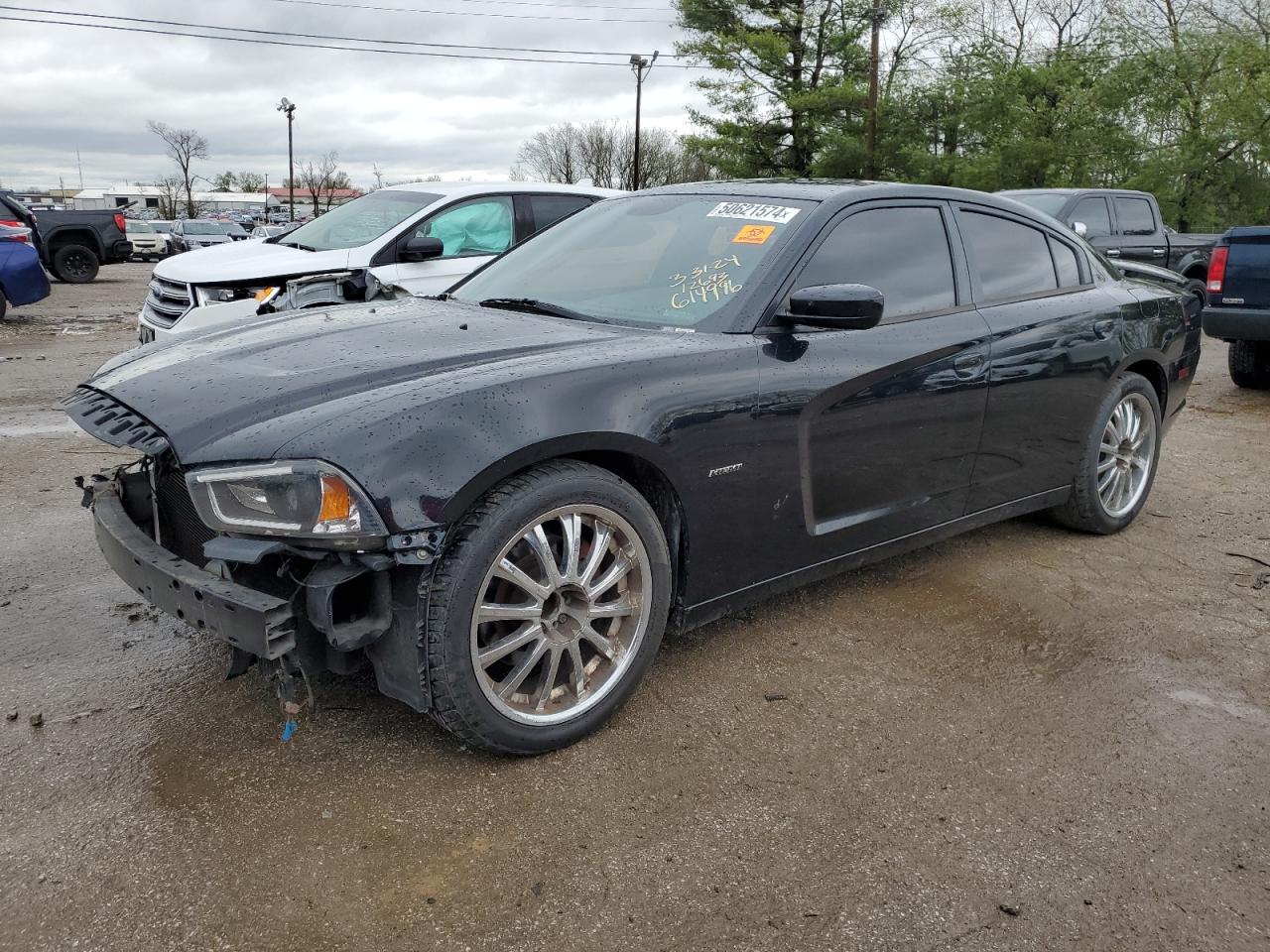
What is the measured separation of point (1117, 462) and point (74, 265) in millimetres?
21615

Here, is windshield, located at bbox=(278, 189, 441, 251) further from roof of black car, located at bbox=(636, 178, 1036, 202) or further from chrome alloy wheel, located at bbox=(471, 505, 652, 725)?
chrome alloy wheel, located at bbox=(471, 505, 652, 725)

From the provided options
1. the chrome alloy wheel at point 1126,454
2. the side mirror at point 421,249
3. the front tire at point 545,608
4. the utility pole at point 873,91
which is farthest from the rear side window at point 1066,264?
the utility pole at point 873,91

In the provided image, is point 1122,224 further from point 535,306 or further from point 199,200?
point 199,200

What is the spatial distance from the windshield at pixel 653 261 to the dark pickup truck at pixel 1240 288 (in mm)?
6143

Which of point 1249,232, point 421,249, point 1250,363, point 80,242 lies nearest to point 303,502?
point 421,249

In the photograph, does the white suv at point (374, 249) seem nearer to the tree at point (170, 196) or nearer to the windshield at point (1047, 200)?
the windshield at point (1047, 200)

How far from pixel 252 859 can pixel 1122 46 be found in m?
34.0

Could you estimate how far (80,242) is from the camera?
20.6 meters

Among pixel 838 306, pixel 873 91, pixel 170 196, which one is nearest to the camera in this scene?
pixel 838 306

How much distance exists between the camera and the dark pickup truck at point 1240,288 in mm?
7969

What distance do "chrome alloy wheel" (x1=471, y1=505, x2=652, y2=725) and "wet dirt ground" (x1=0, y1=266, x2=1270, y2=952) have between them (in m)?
0.18

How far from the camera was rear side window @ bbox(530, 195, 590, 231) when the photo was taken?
8352 millimetres

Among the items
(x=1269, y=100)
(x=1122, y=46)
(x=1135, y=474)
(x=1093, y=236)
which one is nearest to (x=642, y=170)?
(x=1122, y=46)

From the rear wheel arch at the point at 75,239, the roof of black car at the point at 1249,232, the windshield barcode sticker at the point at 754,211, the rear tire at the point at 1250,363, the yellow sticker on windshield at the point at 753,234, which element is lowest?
the rear tire at the point at 1250,363
